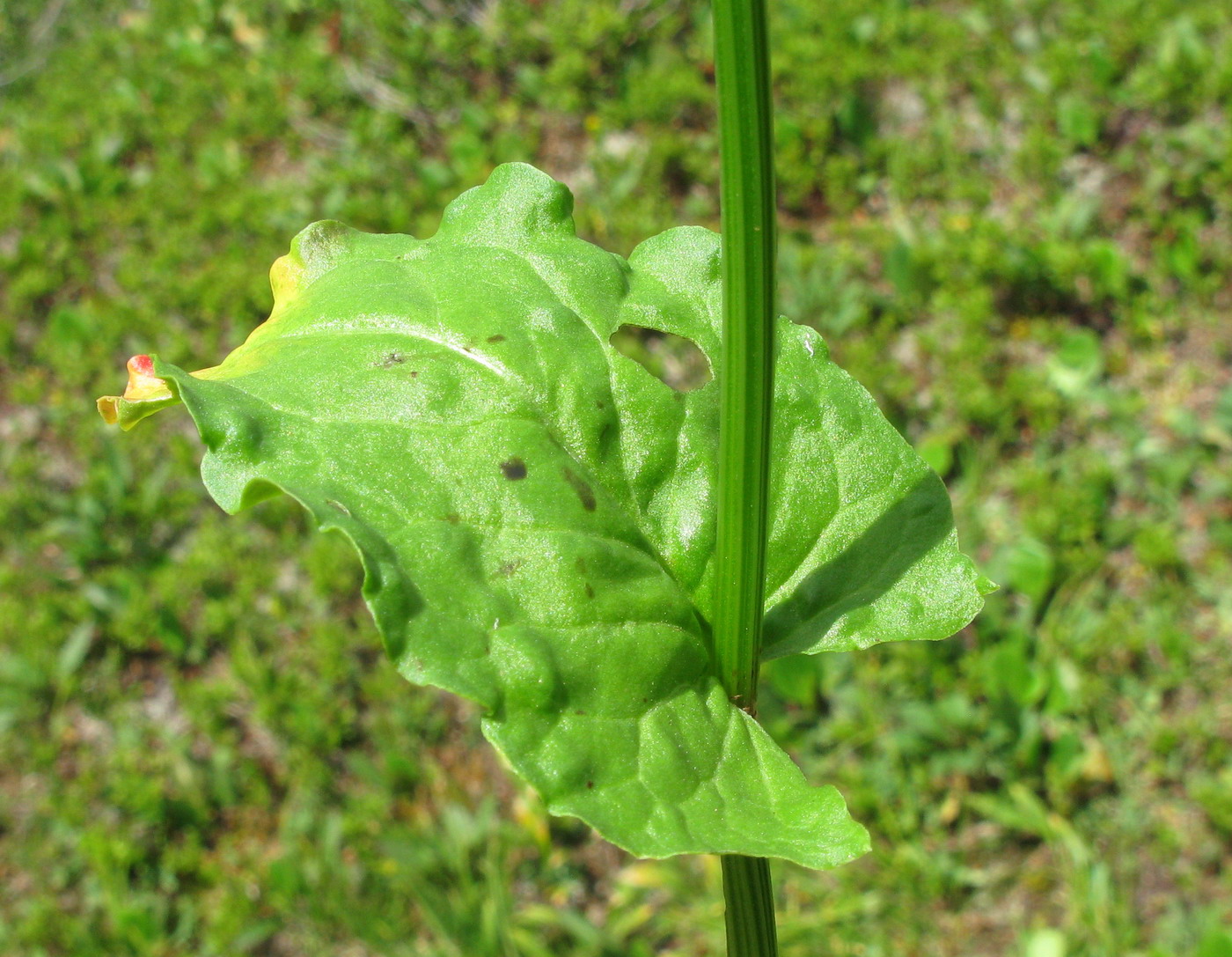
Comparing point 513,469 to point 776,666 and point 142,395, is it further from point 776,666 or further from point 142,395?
point 776,666

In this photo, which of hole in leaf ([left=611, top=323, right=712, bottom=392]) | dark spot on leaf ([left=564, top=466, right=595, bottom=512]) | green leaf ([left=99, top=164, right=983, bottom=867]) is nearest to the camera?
green leaf ([left=99, top=164, right=983, bottom=867])

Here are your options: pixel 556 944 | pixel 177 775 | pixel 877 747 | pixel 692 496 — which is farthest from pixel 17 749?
pixel 692 496

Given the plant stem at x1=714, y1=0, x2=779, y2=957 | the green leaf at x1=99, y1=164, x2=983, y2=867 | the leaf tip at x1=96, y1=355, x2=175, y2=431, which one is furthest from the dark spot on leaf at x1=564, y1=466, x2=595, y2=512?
the leaf tip at x1=96, y1=355, x2=175, y2=431

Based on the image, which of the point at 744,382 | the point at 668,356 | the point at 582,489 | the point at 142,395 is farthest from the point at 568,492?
the point at 668,356

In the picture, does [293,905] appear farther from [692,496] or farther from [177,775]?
[692,496]

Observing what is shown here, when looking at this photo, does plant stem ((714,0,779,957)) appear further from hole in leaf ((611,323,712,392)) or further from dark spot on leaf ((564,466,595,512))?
hole in leaf ((611,323,712,392))

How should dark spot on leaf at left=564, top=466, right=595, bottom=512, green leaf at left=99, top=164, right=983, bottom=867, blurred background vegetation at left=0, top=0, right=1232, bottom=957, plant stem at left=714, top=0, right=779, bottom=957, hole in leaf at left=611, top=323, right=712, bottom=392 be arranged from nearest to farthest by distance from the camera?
plant stem at left=714, top=0, right=779, bottom=957, green leaf at left=99, top=164, right=983, bottom=867, dark spot on leaf at left=564, top=466, right=595, bottom=512, blurred background vegetation at left=0, top=0, right=1232, bottom=957, hole in leaf at left=611, top=323, right=712, bottom=392
